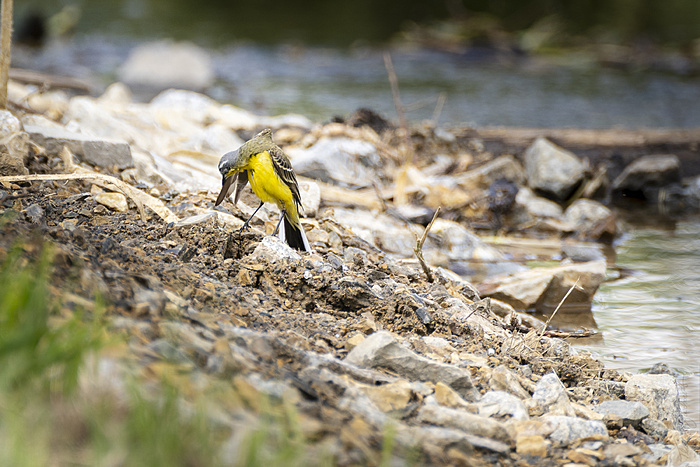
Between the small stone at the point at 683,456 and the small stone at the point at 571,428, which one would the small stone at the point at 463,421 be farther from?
the small stone at the point at 683,456

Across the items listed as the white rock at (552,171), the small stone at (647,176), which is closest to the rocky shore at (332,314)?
the white rock at (552,171)

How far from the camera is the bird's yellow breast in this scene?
12.4ft

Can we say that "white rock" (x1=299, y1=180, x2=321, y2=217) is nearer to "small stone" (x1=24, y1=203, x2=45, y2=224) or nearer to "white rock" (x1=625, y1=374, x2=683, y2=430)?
"small stone" (x1=24, y1=203, x2=45, y2=224)

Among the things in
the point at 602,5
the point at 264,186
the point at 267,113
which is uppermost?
the point at 602,5

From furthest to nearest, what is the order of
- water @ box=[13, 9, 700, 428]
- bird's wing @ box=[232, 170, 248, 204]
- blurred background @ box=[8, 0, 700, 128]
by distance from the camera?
blurred background @ box=[8, 0, 700, 128] → water @ box=[13, 9, 700, 428] → bird's wing @ box=[232, 170, 248, 204]

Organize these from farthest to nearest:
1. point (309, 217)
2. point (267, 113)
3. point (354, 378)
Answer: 1. point (267, 113)
2. point (309, 217)
3. point (354, 378)

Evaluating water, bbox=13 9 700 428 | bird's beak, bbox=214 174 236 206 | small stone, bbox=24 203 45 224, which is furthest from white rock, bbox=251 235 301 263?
water, bbox=13 9 700 428

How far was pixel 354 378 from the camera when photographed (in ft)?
8.09

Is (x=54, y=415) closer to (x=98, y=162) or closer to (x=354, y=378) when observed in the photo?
(x=354, y=378)

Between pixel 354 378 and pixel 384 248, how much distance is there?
9.53 feet

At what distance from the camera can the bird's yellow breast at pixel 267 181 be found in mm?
3775

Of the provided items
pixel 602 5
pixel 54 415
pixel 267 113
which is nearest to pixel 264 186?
pixel 54 415

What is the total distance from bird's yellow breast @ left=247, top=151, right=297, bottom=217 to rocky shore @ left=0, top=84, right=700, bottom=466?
0.24 meters

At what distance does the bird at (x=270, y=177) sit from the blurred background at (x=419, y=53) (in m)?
3.82
